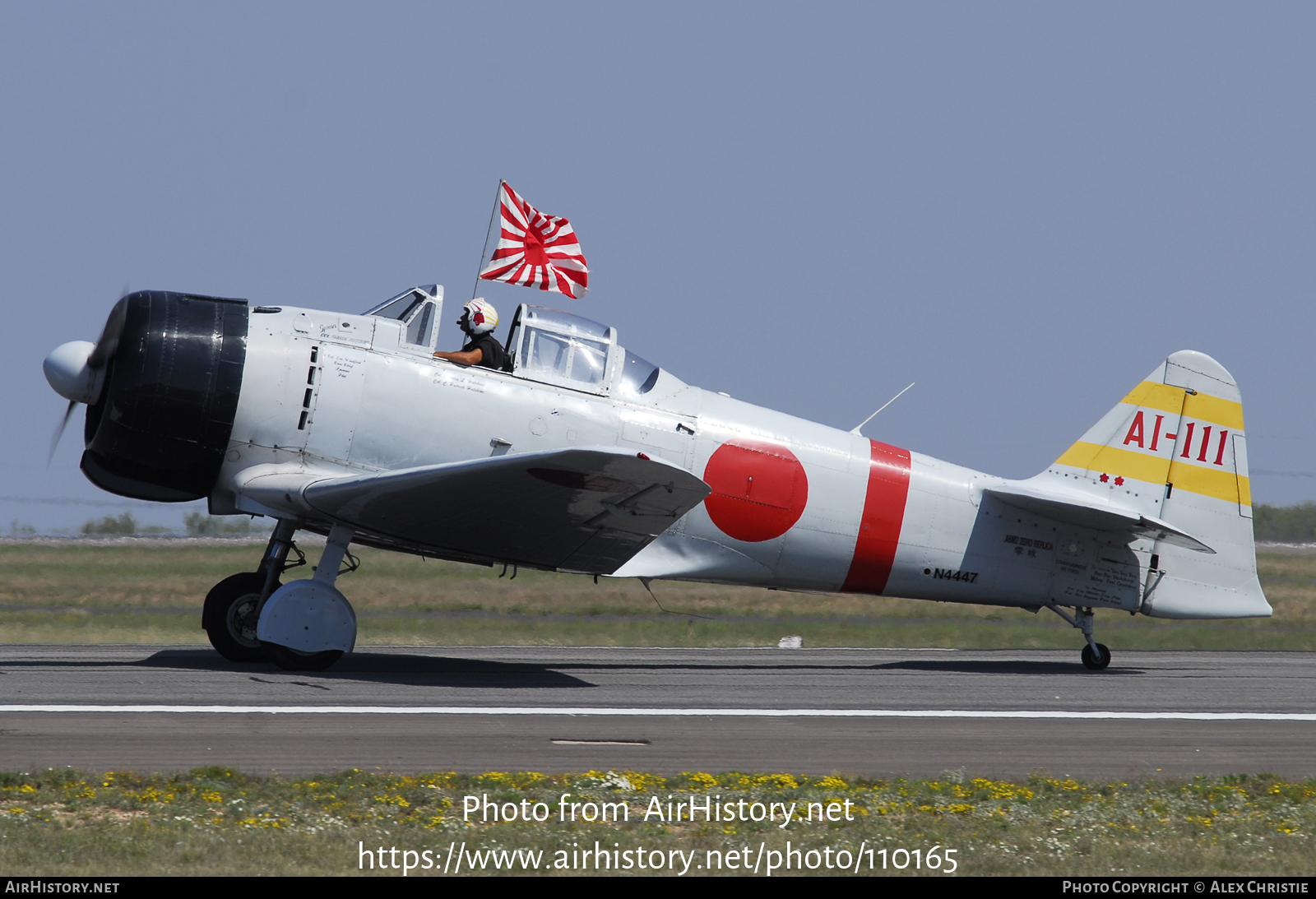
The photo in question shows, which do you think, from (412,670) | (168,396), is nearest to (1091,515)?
(412,670)

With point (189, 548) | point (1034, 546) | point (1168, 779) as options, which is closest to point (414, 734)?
point (1168, 779)

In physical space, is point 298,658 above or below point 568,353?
below

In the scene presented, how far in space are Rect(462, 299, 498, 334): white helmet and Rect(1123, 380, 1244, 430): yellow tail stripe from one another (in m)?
6.79

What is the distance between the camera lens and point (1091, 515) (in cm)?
1159

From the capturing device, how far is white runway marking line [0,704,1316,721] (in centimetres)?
808

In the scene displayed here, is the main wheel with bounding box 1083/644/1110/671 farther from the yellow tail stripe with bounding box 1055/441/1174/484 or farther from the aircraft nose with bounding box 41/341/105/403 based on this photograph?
the aircraft nose with bounding box 41/341/105/403

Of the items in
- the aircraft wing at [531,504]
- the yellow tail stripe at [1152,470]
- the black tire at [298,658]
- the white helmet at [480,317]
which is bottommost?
the black tire at [298,658]

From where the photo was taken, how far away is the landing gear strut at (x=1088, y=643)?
480 inches

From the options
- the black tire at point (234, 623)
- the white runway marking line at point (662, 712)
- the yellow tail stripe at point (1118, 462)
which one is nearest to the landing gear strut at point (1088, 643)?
the yellow tail stripe at point (1118, 462)

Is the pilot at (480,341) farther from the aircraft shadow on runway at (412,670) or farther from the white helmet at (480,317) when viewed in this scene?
the aircraft shadow on runway at (412,670)

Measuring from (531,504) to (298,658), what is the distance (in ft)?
7.88

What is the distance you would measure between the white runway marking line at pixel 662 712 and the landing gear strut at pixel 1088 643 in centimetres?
254

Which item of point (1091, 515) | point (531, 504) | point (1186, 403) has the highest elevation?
point (1186, 403)

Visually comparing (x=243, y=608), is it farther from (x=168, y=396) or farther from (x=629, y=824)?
(x=629, y=824)
